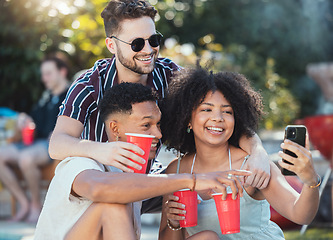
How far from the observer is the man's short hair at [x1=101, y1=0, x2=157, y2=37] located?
364cm

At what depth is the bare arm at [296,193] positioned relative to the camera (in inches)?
107

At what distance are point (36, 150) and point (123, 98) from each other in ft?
12.8

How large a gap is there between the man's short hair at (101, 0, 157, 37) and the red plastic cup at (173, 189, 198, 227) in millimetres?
1297

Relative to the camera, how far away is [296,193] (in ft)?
10.2

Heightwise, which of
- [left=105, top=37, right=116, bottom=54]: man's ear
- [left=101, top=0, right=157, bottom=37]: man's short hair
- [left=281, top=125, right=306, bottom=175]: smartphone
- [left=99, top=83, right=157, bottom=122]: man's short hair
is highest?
[left=101, top=0, right=157, bottom=37]: man's short hair

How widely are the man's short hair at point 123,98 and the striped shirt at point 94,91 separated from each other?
0.23m

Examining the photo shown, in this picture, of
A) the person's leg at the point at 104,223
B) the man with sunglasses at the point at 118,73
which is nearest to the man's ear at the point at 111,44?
the man with sunglasses at the point at 118,73

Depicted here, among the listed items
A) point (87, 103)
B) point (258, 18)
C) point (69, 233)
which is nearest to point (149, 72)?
point (87, 103)

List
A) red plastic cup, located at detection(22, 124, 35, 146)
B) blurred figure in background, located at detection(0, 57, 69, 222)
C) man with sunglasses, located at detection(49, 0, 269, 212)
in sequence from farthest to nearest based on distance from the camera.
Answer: red plastic cup, located at detection(22, 124, 35, 146) → blurred figure in background, located at detection(0, 57, 69, 222) → man with sunglasses, located at detection(49, 0, 269, 212)

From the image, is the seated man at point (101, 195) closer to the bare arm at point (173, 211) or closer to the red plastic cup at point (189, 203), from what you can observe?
the bare arm at point (173, 211)

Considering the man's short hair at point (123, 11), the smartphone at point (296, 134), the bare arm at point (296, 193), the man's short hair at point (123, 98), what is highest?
the man's short hair at point (123, 11)

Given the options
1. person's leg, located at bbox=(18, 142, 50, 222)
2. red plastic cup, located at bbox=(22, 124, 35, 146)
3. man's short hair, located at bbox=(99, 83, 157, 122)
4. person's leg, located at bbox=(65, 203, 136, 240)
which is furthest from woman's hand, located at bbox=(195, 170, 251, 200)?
red plastic cup, located at bbox=(22, 124, 35, 146)

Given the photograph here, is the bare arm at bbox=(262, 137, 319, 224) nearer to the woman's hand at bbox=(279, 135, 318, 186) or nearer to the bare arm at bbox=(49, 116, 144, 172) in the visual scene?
the woman's hand at bbox=(279, 135, 318, 186)

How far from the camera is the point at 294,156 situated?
2.73 m
